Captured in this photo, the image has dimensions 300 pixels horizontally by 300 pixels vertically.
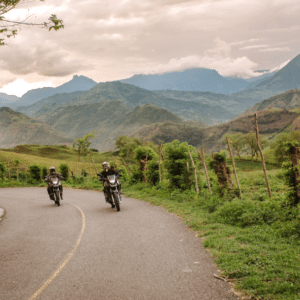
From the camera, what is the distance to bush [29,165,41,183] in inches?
1495

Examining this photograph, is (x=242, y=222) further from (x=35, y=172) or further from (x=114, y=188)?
(x=35, y=172)

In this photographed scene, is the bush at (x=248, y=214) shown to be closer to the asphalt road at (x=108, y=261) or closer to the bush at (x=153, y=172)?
the asphalt road at (x=108, y=261)

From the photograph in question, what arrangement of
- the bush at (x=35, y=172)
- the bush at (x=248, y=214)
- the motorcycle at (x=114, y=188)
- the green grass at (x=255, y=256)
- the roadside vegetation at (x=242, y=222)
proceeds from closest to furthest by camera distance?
the green grass at (x=255, y=256)
the roadside vegetation at (x=242, y=222)
the bush at (x=248, y=214)
the motorcycle at (x=114, y=188)
the bush at (x=35, y=172)

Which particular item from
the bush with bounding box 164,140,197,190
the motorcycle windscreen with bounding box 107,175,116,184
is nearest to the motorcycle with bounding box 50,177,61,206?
the motorcycle windscreen with bounding box 107,175,116,184

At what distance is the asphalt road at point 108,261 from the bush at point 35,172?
1119 inches

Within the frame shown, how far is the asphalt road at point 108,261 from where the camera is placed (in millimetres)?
4992

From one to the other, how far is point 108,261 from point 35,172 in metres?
35.1

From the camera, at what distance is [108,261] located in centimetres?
646

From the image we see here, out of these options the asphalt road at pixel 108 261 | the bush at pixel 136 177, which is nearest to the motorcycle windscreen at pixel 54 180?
the asphalt road at pixel 108 261

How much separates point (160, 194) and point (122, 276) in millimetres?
11228

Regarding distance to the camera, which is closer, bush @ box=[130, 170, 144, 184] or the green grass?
the green grass

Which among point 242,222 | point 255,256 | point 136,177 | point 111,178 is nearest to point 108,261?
point 255,256

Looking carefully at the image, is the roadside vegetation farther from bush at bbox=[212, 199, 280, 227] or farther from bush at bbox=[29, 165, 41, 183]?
bush at bbox=[29, 165, 41, 183]

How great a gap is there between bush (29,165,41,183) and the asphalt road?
2841 cm
